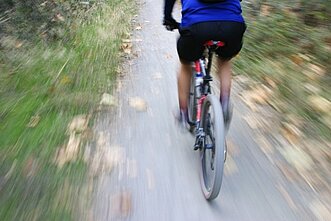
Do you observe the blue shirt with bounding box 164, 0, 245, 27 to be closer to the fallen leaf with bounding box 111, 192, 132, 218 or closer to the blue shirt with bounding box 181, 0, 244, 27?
the blue shirt with bounding box 181, 0, 244, 27

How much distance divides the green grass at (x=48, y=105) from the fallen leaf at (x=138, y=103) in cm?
44

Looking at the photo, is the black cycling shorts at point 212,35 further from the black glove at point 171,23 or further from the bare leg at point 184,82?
the bare leg at point 184,82

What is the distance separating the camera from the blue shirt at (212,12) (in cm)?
266

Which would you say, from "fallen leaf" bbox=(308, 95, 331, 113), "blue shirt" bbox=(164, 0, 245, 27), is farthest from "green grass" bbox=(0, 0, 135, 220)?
"fallen leaf" bbox=(308, 95, 331, 113)

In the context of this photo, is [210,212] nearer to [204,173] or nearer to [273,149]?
[204,173]

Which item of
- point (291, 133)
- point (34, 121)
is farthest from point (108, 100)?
point (291, 133)

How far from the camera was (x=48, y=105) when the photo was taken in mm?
4234

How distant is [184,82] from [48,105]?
1.80 metres

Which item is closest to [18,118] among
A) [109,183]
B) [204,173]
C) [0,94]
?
[0,94]

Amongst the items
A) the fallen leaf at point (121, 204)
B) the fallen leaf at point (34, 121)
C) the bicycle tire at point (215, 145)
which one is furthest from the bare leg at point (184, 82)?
the fallen leaf at point (34, 121)

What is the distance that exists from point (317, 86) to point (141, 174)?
7.71ft

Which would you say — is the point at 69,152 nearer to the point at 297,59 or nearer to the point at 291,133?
the point at 291,133

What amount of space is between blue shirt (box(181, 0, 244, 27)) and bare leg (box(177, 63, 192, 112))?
62 centimetres

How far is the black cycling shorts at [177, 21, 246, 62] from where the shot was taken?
2.66m
